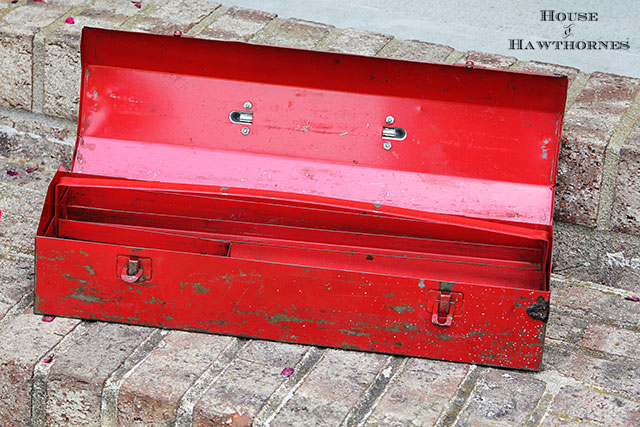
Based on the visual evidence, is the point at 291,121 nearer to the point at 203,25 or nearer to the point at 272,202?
the point at 272,202

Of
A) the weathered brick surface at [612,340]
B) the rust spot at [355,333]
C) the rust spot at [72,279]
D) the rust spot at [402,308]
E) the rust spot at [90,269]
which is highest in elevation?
the rust spot at [90,269]

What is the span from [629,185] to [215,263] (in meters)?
1.37

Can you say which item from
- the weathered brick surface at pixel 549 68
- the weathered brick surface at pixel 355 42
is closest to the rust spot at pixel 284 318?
the weathered brick surface at pixel 355 42

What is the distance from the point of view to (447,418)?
2.64 m

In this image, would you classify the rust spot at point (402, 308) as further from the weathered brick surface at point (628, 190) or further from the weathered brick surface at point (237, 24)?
the weathered brick surface at point (237, 24)

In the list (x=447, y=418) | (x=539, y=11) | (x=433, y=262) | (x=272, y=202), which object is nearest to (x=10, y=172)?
(x=272, y=202)

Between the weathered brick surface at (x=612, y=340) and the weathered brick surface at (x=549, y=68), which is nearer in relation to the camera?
the weathered brick surface at (x=612, y=340)

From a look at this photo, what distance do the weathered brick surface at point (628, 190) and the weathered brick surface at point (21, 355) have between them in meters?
1.75

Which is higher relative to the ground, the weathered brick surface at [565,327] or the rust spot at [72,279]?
the rust spot at [72,279]

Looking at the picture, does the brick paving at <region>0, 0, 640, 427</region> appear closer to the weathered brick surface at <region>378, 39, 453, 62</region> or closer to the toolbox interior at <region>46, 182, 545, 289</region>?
the weathered brick surface at <region>378, 39, 453, 62</region>

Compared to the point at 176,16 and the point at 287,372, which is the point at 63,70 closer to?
the point at 176,16

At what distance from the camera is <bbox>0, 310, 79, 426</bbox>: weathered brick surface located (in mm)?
2791

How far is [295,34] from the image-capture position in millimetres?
3953

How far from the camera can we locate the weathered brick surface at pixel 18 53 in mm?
3729
